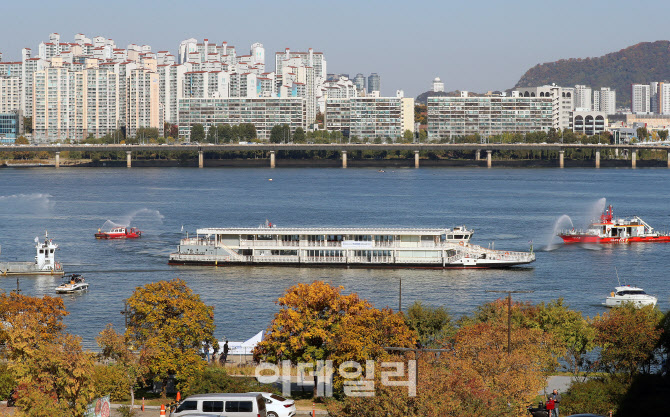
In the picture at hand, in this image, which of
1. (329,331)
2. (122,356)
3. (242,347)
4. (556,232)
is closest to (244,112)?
(556,232)

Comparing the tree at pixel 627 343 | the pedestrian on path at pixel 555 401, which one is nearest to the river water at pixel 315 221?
the tree at pixel 627 343

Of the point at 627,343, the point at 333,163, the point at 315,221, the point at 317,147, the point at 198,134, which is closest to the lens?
the point at 627,343

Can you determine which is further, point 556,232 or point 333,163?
point 333,163

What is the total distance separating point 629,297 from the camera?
34844 millimetres

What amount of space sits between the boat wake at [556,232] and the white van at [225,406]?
37274mm

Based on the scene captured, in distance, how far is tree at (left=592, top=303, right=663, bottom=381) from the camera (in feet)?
70.6

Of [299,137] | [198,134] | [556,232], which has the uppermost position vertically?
[198,134]

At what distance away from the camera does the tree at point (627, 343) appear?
21516 mm

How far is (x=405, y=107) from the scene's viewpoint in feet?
616

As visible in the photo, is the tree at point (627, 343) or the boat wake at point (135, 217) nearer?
the tree at point (627, 343)

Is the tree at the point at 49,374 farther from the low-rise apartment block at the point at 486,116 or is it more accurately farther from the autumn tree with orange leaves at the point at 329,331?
the low-rise apartment block at the point at 486,116

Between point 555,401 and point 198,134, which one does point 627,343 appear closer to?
point 555,401

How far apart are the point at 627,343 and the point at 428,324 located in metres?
5.28

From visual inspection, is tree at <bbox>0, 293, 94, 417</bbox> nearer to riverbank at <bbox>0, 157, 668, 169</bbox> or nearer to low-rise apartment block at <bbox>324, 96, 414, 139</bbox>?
riverbank at <bbox>0, 157, 668, 169</bbox>
